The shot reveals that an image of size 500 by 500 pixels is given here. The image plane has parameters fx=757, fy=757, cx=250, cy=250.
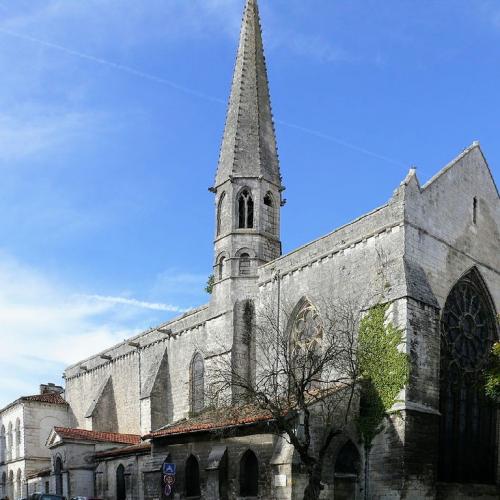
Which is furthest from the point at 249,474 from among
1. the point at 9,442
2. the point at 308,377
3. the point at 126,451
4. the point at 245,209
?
the point at 9,442

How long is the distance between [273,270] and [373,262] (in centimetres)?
583

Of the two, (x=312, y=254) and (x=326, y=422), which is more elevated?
(x=312, y=254)

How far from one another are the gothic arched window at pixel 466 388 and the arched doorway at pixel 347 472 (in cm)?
351

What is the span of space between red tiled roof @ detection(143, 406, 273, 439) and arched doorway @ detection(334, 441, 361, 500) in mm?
2815

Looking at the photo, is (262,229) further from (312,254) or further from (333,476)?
(333,476)

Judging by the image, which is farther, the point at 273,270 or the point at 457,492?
the point at 273,270

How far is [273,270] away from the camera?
30703 mm

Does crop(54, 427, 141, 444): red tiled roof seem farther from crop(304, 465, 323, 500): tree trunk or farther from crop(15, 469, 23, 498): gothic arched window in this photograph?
crop(304, 465, 323, 500): tree trunk

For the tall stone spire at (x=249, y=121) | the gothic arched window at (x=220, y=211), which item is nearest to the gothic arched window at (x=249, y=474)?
the gothic arched window at (x=220, y=211)

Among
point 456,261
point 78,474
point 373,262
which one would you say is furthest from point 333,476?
point 78,474

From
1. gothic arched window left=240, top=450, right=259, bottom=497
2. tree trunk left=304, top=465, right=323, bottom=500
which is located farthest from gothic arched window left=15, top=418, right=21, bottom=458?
tree trunk left=304, top=465, right=323, bottom=500

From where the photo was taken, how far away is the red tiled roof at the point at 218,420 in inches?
949

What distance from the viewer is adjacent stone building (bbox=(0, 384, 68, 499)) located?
148ft

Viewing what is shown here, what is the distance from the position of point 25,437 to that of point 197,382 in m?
16.2
